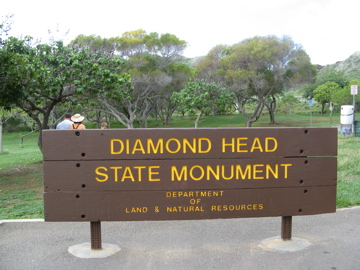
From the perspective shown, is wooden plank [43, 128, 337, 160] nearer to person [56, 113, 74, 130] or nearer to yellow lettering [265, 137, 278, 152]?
yellow lettering [265, 137, 278, 152]

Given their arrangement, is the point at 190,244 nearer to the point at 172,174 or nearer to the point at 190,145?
the point at 172,174

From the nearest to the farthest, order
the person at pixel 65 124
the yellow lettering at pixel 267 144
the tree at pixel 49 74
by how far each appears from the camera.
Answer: the yellow lettering at pixel 267 144
the person at pixel 65 124
the tree at pixel 49 74

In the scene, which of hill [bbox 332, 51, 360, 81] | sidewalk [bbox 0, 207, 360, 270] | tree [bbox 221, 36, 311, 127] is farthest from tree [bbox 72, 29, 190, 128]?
hill [bbox 332, 51, 360, 81]

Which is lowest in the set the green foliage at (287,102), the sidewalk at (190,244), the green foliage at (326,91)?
the sidewalk at (190,244)

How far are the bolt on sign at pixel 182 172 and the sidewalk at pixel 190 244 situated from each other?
44cm

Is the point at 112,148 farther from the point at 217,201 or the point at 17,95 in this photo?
the point at 17,95

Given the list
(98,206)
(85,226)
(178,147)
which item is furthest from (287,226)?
(85,226)

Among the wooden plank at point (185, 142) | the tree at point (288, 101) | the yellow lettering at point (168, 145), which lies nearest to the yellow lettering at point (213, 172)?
the wooden plank at point (185, 142)

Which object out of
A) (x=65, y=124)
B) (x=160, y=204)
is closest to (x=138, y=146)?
(x=160, y=204)

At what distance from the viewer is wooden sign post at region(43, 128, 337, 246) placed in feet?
13.5

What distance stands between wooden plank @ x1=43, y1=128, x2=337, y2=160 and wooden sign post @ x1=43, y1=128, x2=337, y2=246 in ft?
0.03

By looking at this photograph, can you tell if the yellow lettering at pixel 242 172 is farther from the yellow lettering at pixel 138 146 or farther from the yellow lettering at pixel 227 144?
the yellow lettering at pixel 138 146

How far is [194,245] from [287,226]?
1109 millimetres

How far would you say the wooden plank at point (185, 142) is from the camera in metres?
4.10
